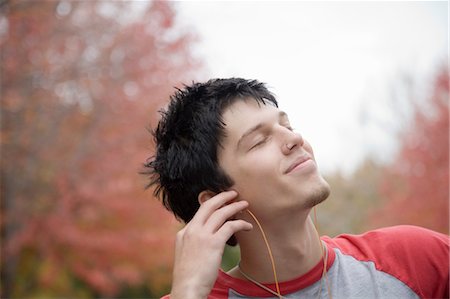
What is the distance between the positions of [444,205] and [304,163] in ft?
31.0

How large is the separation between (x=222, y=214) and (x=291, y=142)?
39 centimetres

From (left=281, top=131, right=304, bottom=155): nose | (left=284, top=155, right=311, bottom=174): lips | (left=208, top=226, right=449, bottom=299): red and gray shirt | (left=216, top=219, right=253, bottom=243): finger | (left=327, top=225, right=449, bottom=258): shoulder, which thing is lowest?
(left=208, top=226, right=449, bottom=299): red and gray shirt

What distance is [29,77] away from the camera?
8305mm

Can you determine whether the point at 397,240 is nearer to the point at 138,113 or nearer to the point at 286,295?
the point at 286,295

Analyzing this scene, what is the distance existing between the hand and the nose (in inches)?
10.5

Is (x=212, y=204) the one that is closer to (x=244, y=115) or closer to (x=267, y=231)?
(x=267, y=231)

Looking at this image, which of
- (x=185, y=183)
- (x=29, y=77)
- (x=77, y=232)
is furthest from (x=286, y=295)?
(x=77, y=232)

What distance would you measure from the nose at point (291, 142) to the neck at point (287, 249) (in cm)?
27

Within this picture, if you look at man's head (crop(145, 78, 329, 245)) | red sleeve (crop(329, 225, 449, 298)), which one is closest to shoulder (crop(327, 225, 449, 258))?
red sleeve (crop(329, 225, 449, 298))

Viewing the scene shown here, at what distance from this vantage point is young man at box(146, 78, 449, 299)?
214 centimetres

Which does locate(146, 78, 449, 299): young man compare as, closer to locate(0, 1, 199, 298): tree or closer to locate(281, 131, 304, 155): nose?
locate(281, 131, 304, 155): nose

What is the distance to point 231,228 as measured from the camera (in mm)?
2199

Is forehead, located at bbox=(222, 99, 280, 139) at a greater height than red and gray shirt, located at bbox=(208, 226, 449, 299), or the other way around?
forehead, located at bbox=(222, 99, 280, 139)

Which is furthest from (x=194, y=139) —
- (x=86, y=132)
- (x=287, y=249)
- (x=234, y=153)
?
(x=86, y=132)
